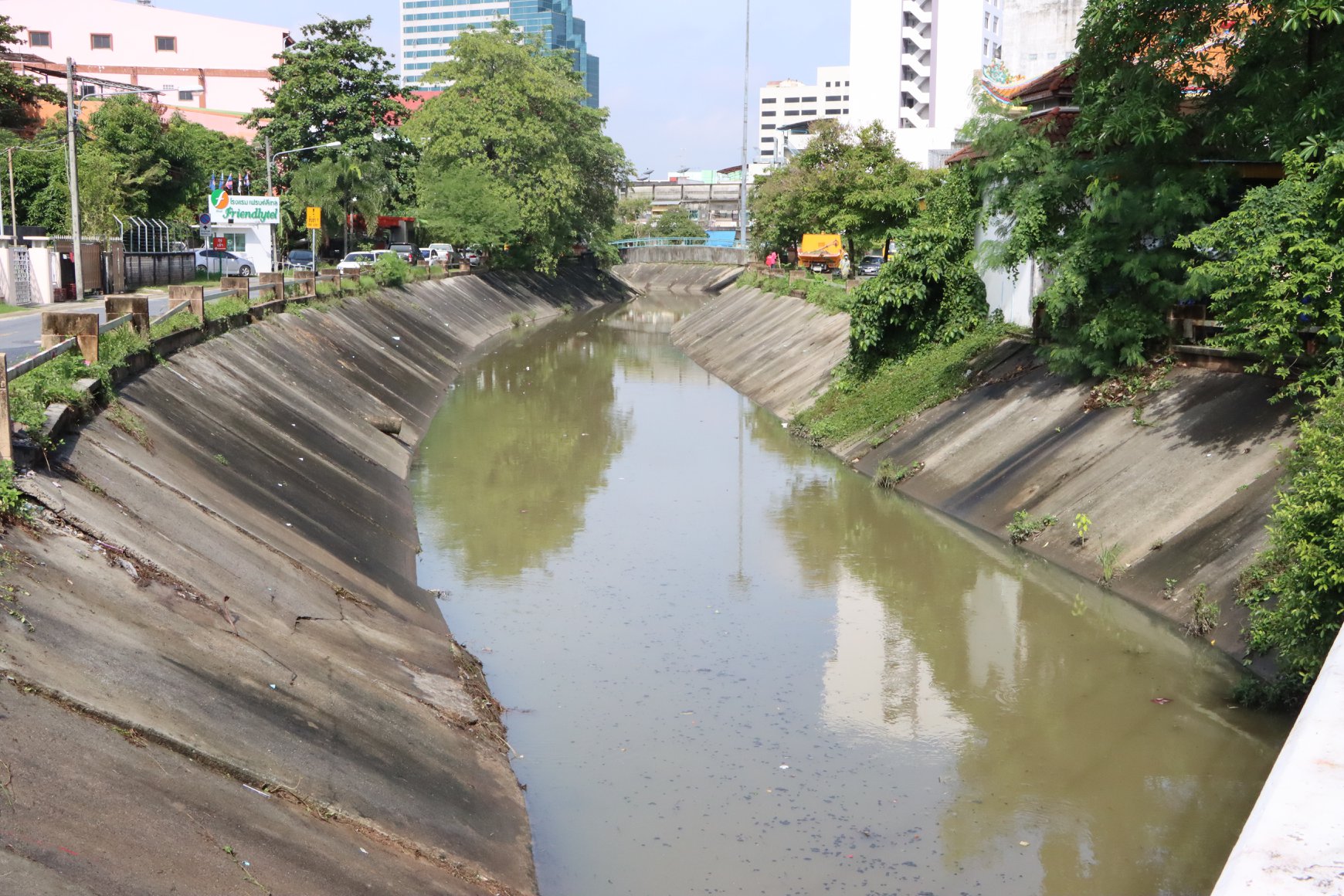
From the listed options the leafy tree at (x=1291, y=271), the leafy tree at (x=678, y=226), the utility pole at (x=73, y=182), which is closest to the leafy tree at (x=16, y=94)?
the utility pole at (x=73, y=182)

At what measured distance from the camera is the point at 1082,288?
21.0 m

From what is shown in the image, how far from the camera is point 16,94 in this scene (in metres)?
58.5

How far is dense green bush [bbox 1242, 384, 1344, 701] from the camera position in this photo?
36.1 ft

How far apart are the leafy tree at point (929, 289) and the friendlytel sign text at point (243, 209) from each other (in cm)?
2828

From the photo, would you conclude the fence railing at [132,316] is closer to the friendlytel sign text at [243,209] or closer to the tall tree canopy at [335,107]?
the friendlytel sign text at [243,209]

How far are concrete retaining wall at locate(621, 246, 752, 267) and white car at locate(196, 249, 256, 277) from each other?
1739 inches

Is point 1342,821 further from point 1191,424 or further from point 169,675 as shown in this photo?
point 1191,424

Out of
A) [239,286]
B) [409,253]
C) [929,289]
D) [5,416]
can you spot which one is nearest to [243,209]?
[409,253]

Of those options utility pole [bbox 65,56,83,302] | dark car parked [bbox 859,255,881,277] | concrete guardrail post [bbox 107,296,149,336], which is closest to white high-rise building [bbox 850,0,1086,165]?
dark car parked [bbox 859,255,881,277]

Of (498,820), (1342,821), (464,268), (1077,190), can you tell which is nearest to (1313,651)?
(1342,821)

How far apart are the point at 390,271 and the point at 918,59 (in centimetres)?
5681

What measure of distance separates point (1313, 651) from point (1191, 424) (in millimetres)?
7921

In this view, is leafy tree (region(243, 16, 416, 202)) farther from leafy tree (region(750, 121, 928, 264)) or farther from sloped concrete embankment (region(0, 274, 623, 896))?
sloped concrete embankment (region(0, 274, 623, 896))

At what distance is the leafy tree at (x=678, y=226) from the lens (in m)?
110
